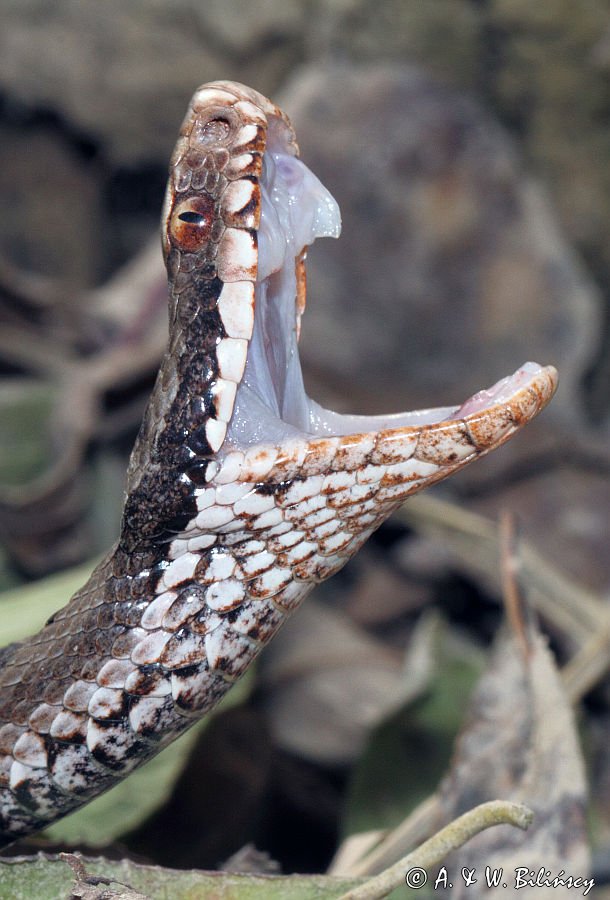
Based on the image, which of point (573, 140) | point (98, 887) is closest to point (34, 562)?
point (98, 887)

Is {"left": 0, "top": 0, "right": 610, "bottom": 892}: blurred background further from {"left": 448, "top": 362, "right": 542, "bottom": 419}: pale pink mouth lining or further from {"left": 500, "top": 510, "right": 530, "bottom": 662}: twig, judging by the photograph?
{"left": 448, "top": 362, "right": 542, "bottom": 419}: pale pink mouth lining

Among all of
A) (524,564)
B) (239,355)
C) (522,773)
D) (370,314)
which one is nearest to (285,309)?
(239,355)

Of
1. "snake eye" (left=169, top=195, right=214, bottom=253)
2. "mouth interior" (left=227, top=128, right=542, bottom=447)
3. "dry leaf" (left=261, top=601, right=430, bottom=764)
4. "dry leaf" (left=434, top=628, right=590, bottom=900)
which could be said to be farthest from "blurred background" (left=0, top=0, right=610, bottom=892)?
"snake eye" (left=169, top=195, right=214, bottom=253)

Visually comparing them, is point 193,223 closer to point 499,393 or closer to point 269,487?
point 269,487

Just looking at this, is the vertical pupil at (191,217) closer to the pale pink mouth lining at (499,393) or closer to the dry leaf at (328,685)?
the pale pink mouth lining at (499,393)

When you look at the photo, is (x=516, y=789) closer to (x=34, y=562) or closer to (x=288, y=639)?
(x=288, y=639)

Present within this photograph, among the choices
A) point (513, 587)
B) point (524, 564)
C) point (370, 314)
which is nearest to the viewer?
point (513, 587)
